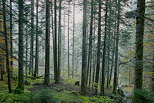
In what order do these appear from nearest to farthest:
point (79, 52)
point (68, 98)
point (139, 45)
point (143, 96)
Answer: point (143, 96) → point (139, 45) → point (68, 98) → point (79, 52)

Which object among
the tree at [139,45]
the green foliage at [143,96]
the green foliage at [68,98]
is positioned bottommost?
A: the green foliage at [68,98]

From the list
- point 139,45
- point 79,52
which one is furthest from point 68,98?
point 79,52

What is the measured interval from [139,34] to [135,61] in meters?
1.29

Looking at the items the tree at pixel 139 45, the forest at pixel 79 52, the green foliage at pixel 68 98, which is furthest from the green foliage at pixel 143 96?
the green foliage at pixel 68 98

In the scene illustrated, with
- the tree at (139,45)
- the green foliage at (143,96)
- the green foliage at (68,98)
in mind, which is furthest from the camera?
the green foliage at (68,98)

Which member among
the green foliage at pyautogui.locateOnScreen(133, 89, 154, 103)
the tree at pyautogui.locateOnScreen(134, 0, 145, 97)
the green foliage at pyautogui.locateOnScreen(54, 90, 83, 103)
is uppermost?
the tree at pyautogui.locateOnScreen(134, 0, 145, 97)

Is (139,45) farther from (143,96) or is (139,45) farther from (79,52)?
(79,52)

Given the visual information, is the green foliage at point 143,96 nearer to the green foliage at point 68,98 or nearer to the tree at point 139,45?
the tree at point 139,45

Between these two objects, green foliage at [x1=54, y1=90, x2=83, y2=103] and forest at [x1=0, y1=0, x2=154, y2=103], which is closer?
forest at [x1=0, y1=0, x2=154, y2=103]

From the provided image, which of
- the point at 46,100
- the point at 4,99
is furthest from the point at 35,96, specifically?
the point at 4,99

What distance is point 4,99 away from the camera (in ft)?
17.1

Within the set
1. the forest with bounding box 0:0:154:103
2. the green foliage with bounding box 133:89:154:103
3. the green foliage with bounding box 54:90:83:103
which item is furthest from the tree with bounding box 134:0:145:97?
the green foliage with bounding box 54:90:83:103

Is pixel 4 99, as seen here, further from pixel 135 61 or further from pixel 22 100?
pixel 135 61

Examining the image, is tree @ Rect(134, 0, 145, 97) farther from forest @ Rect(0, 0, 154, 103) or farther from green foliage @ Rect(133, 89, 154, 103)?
green foliage @ Rect(133, 89, 154, 103)
